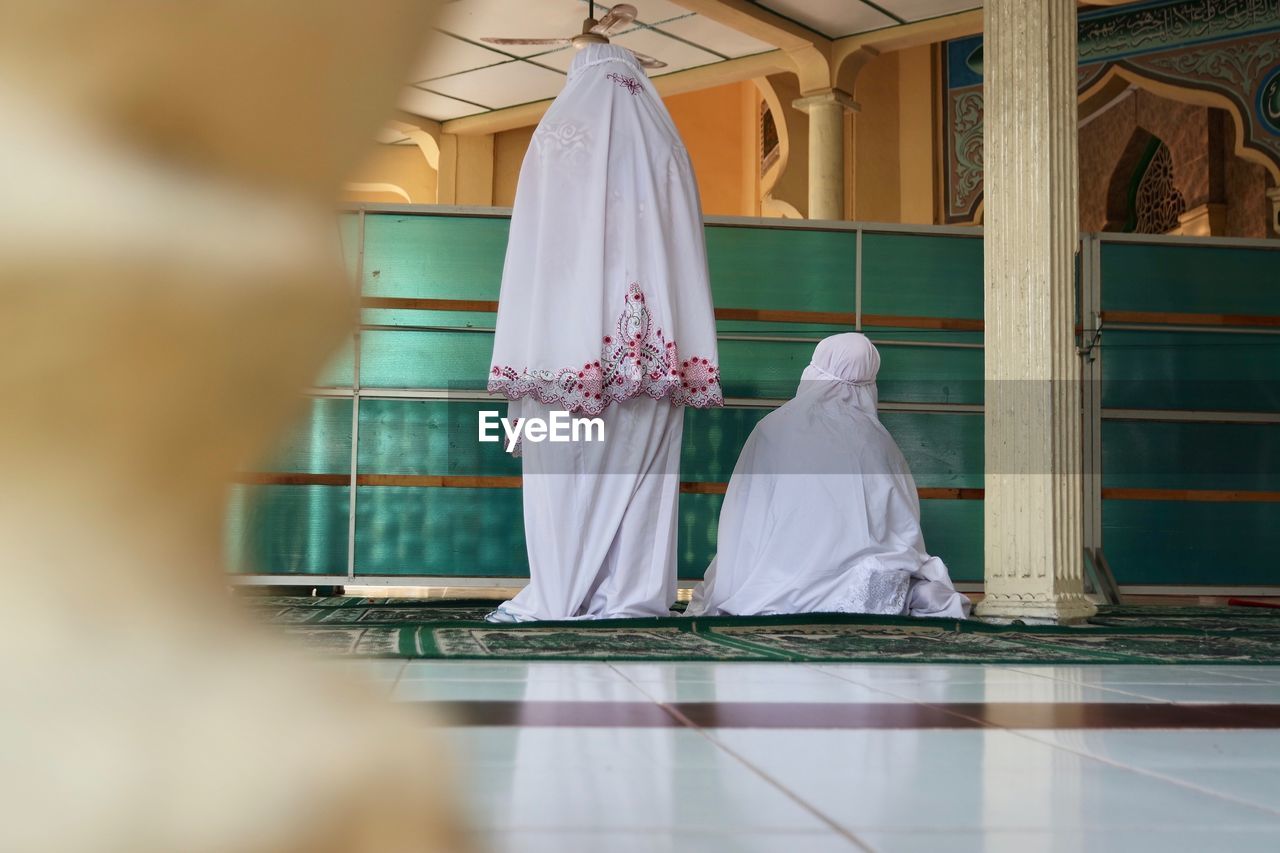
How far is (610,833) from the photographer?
78 cm

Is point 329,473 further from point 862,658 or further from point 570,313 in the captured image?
point 862,658

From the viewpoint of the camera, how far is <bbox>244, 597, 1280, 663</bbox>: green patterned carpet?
2428 millimetres

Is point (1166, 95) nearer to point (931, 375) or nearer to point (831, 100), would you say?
point (831, 100)

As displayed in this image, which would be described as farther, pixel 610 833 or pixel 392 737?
pixel 610 833

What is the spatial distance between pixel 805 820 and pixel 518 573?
4.57m

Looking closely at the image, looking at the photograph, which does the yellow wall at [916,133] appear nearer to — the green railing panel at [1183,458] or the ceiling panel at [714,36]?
the ceiling panel at [714,36]

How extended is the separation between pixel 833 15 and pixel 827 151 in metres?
0.93

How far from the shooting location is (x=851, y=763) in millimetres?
1116

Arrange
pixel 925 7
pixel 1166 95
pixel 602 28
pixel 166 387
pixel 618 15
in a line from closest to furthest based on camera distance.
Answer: pixel 166 387, pixel 618 15, pixel 602 28, pixel 925 7, pixel 1166 95

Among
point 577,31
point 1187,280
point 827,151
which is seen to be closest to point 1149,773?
point 1187,280

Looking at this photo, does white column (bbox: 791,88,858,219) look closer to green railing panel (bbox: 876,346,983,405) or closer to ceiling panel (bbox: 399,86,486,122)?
ceiling panel (bbox: 399,86,486,122)

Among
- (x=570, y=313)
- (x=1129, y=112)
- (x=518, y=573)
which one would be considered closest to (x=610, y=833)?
(x=570, y=313)

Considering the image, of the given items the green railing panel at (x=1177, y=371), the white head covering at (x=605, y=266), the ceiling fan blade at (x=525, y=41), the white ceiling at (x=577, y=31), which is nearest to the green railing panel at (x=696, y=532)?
the white head covering at (x=605, y=266)

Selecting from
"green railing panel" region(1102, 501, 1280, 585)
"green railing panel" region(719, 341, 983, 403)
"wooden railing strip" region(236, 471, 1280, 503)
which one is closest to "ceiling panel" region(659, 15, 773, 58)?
"green railing panel" region(719, 341, 983, 403)
